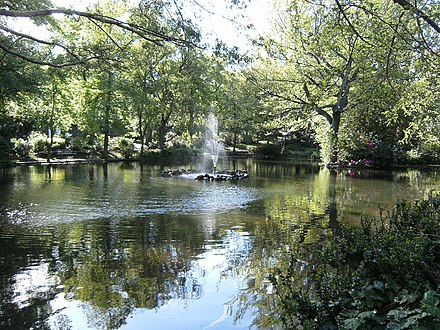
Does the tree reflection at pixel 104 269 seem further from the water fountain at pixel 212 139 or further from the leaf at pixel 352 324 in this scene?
the water fountain at pixel 212 139

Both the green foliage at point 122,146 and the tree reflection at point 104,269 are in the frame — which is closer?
the tree reflection at point 104,269

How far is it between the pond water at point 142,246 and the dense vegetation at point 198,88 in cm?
375

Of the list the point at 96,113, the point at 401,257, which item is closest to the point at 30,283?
the point at 401,257

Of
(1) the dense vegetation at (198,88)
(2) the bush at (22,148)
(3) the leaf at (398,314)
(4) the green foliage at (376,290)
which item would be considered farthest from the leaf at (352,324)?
(2) the bush at (22,148)

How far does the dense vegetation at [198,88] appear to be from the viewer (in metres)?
10.6

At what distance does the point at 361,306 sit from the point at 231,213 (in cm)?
725

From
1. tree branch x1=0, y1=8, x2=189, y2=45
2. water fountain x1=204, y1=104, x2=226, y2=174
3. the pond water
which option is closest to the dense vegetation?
tree branch x1=0, y1=8, x2=189, y2=45

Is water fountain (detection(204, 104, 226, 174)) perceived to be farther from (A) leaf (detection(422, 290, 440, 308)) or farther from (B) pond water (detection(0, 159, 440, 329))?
(A) leaf (detection(422, 290, 440, 308))

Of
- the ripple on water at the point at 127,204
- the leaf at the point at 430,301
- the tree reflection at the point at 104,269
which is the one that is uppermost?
the leaf at the point at 430,301

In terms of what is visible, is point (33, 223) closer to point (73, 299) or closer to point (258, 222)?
point (73, 299)

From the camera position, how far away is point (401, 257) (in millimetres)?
2740

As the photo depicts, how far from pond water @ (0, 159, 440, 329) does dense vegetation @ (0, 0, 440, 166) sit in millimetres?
3754

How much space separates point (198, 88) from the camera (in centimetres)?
1207

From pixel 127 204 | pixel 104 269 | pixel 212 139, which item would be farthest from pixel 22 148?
pixel 104 269
